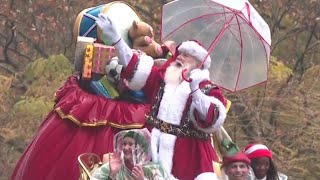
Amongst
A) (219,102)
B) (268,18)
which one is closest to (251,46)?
(219,102)

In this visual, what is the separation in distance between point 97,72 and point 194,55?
3.31 feet

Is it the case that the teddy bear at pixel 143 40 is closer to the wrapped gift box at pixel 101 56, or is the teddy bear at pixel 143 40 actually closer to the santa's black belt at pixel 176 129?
the wrapped gift box at pixel 101 56

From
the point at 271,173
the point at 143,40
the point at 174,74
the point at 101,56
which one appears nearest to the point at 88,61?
the point at 101,56

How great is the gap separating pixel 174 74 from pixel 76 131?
3.64ft

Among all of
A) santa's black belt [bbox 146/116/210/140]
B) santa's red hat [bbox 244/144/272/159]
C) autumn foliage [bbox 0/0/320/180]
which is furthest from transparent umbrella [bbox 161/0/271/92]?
autumn foliage [bbox 0/0/320/180]

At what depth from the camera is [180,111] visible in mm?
4652

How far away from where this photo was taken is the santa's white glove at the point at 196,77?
4.51 meters

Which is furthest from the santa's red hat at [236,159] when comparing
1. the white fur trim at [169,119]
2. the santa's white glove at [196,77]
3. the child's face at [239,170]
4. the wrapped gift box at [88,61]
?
the wrapped gift box at [88,61]

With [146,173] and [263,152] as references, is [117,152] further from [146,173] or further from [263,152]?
[263,152]

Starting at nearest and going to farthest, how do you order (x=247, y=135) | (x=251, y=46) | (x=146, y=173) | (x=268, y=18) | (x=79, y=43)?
(x=146, y=173), (x=251, y=46), (x=79, y=43), (x=247, y=135), (x=268, y=18)

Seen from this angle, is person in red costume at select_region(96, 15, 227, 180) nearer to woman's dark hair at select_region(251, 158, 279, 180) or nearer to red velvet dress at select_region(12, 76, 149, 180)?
woman's dark hair at select_region(251, 158, 279, 180)

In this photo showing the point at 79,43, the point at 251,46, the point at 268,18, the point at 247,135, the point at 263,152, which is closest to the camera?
the point at 251,46

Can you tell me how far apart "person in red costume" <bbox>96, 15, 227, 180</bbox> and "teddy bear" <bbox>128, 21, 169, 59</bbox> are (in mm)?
888

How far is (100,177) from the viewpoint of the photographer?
457cm
